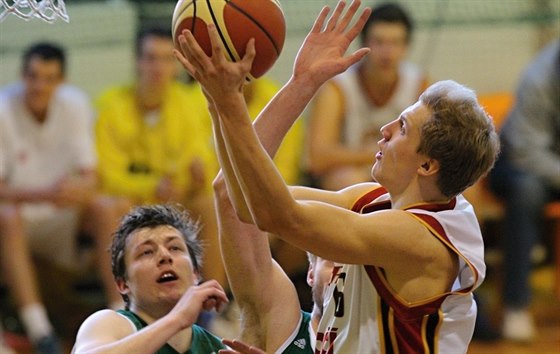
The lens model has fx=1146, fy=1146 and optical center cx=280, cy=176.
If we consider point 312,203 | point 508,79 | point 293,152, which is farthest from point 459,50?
point 312,203

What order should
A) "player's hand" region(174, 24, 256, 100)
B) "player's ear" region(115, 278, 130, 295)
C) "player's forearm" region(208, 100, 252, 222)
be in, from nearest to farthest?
"player's hand" region(174, 24, 256, 100)
"player's forearm" region(208, 100, 252, 222)
"player's ear" region(115, 278, 130, 295)

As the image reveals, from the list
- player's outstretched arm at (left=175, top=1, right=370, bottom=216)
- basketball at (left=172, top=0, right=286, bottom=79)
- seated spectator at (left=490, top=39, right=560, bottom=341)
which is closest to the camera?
basketball at (left=172, top=0, right=286, bottom=79)

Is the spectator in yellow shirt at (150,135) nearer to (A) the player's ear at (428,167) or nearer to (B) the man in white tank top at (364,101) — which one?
(B) the man in white tank top at (364,101)

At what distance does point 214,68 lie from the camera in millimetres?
2502

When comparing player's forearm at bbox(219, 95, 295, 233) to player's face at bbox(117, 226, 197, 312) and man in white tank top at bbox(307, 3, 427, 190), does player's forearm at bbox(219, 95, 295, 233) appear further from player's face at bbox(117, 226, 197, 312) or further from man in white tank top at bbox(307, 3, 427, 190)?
man in white tank top at bbox(307, 3, 427, 190)

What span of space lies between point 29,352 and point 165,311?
2689 millimetres

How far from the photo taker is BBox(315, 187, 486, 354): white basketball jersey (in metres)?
2.71

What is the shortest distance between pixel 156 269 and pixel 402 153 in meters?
0.95

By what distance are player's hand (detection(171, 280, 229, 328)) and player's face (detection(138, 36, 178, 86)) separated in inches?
118

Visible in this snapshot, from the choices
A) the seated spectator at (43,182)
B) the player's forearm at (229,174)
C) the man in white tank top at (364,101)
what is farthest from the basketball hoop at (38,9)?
the man in white tank top at (364,101)

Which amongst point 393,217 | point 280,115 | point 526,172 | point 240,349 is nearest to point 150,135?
point 526,172

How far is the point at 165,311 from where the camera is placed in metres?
3.44

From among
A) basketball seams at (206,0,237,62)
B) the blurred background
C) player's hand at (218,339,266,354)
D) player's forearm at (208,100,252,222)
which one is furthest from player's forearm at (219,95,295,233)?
the blurred background

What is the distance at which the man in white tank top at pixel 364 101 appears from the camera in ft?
19.8
